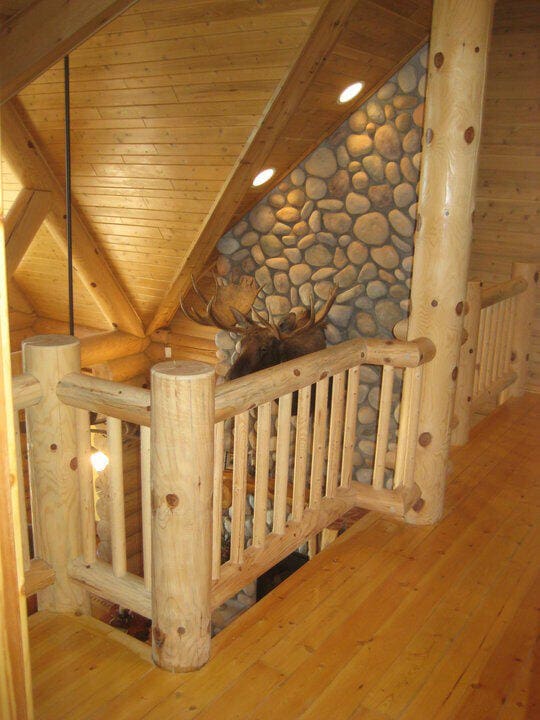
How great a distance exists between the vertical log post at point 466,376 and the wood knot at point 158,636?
2386 millimetres

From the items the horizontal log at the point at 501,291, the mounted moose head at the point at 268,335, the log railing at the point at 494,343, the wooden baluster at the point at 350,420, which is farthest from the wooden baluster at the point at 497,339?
the wooden baluster at the point at 350,420

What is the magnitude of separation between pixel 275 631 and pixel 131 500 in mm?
4803

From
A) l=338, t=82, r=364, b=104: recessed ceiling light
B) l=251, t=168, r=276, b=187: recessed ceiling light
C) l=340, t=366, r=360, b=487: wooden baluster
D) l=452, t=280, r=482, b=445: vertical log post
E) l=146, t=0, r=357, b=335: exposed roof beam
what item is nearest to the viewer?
l=340, t=366, r=360, b=487: wooden baluster

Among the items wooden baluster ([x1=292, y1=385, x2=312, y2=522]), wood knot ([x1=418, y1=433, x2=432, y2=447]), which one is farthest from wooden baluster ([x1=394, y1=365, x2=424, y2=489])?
wooden baluster ([x1=292, y1=385, x2=312, y2=522])

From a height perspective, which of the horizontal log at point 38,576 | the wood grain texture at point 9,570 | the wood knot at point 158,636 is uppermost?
the wood grain texture at point 9,570

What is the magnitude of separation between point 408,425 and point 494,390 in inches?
69.4

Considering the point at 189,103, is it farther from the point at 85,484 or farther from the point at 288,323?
the point at 85,484

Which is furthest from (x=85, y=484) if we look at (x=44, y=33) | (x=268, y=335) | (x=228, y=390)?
(x=268, y=335)

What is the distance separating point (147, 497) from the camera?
2.12m

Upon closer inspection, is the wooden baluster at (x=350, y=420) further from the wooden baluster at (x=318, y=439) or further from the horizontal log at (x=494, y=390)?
the horizontal log at (x=494, y=390)

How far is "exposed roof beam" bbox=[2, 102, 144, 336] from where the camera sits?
493 centimetres

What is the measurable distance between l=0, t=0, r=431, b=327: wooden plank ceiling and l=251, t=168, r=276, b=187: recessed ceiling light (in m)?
0.08

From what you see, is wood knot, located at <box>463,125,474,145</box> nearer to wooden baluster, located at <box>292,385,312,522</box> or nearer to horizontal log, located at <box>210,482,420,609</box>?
wooden baluster, located at <box>292,385,312,522</box>

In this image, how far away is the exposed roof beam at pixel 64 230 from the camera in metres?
4.93
